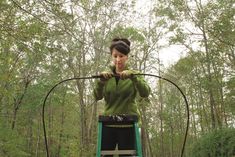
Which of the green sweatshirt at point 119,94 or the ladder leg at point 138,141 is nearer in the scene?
the ladder leg at point 138,141

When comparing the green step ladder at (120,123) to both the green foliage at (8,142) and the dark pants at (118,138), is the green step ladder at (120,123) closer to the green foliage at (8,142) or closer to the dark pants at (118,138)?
the dark pants at (118,138)

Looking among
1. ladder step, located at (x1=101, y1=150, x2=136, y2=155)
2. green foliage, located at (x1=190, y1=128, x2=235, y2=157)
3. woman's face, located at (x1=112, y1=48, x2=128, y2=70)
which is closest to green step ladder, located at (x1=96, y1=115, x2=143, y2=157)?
ladder step, located at (x1=101, y1=150, x2=136, y2=155)

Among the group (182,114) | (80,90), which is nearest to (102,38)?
(80,90)

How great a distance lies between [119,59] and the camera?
10.3ft

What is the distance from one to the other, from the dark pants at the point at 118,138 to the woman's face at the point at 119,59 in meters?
0.54

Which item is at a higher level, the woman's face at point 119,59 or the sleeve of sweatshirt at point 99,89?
the woman's face at point 119,59

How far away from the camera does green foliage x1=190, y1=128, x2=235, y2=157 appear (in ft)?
53.7

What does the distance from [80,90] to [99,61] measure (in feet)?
8.33

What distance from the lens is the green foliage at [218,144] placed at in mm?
16359

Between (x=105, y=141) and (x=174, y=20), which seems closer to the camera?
(x=105, y=141)

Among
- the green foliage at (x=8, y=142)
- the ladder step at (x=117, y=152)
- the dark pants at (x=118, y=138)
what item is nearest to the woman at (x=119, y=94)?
the dark pants at (x=118, y=138)

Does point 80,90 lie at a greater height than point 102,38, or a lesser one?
lesser

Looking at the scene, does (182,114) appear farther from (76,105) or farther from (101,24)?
(101,24)

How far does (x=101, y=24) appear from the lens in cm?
2488
